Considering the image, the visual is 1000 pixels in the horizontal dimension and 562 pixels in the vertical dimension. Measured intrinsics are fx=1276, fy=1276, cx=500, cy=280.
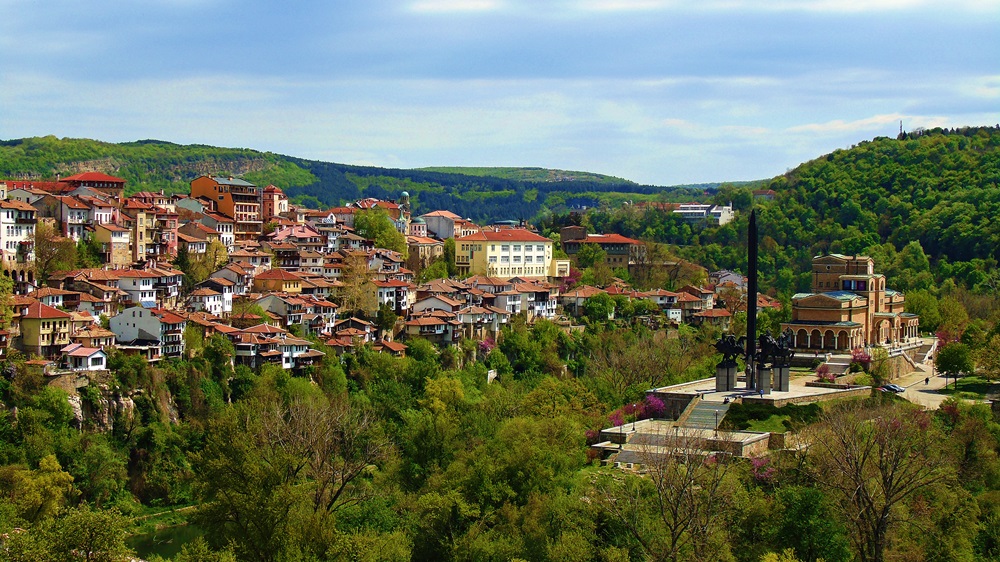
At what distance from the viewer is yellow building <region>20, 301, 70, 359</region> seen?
50750 mm

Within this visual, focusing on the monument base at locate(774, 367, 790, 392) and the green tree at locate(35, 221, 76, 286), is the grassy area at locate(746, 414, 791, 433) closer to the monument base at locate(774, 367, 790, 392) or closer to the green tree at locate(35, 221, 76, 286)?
the monument base at locate(774, 367, 790, 392)

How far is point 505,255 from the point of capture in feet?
277

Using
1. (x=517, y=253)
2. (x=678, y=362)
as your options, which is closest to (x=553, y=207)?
(x=517, y=253)

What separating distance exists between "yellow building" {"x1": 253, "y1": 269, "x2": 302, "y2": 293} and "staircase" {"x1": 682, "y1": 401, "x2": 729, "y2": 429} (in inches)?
1115

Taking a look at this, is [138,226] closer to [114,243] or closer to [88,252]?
[114,243]

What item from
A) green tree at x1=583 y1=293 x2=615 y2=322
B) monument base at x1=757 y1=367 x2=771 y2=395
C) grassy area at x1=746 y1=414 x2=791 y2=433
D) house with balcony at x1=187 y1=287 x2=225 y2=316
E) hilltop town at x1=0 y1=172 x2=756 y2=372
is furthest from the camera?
green tree at x1=583 y1=293 x2=615 y2=322

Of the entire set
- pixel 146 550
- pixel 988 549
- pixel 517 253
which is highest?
pixel 517 253

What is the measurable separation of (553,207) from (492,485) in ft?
512


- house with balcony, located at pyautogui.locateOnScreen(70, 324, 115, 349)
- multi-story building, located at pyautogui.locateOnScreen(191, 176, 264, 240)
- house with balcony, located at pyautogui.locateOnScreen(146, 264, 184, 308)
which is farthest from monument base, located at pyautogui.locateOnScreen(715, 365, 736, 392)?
multi-story building, located at pyautogui.locateOnScreen(191, 176, 264, 240)

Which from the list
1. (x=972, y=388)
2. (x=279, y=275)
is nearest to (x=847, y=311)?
(x=972, y=388)

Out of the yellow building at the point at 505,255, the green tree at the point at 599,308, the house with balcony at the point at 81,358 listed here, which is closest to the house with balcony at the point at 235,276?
the house with balcony at the point at 81,358

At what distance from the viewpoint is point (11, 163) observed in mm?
106938

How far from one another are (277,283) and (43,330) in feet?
55.0

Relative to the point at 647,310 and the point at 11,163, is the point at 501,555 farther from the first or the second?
the point at 11,163
